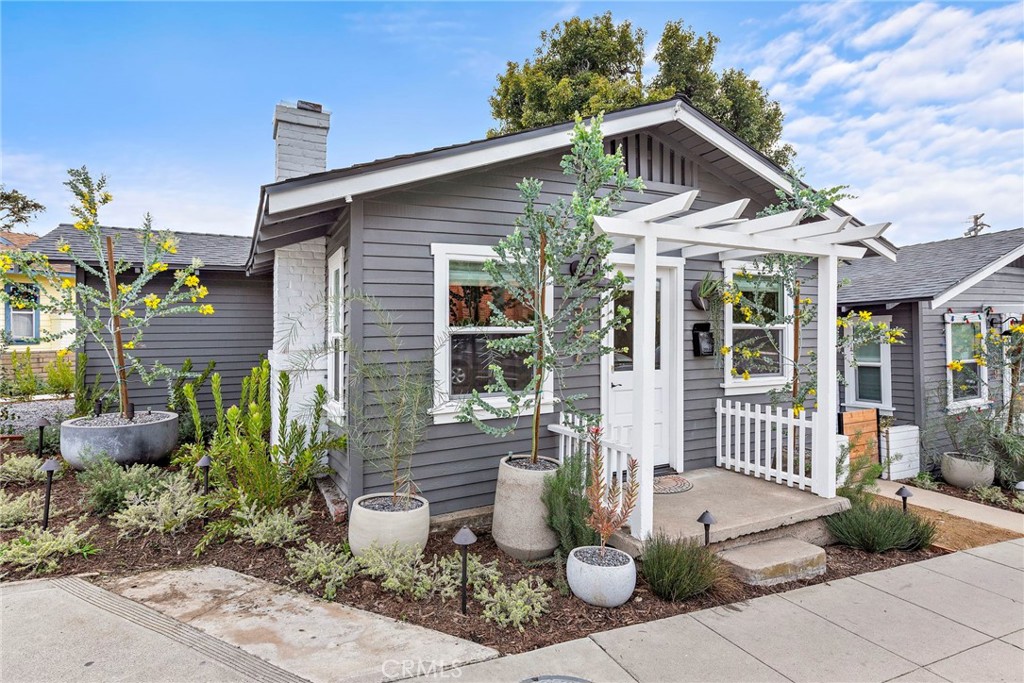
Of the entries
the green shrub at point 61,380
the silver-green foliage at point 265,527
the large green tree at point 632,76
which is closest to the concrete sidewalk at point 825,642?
the silver-green foliage at point 265,527

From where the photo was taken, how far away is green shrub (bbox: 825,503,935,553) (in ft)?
13.8

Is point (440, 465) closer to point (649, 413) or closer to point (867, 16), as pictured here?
point (649, 413)

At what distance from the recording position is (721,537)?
12.3ft

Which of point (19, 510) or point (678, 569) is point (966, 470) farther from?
point (19, 510)

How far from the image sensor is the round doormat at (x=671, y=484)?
187 inches

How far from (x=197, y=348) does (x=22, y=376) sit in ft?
18.6

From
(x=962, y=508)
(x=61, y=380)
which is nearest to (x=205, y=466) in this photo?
(x=962, y=508)

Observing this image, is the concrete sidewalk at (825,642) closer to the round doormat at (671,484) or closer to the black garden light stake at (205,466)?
the round doormat at (671,484)

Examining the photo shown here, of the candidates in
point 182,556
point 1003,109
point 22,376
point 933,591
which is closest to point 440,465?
point 182,556

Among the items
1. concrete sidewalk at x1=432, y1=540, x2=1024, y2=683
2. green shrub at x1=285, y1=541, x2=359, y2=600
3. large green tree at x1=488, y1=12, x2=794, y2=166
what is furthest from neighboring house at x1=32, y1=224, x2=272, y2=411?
large green tree at x1=488, y1=12, x2=794, y2=166

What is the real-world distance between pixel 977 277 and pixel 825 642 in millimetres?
7435

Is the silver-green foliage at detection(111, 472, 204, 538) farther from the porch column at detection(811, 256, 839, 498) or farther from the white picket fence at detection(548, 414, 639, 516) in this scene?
the porch column at detection(811, 256, 839, 498)

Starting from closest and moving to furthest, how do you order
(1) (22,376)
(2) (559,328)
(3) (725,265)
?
(2) (559,328) < (3) (725,265) < (1) (22,376)

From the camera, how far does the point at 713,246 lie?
4.18 m
